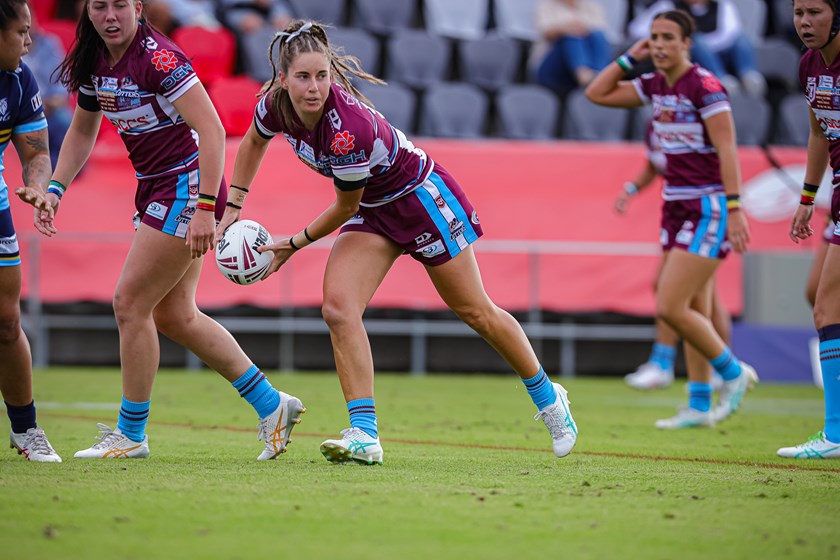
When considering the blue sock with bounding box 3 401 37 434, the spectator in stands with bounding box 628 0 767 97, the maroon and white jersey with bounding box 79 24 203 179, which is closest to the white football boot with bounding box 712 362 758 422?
the maroon and white jersey with bounding box 79 24 203 179

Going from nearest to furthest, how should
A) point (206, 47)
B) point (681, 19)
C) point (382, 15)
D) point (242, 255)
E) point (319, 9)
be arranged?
1. point (242, 255)
2. point (681, 19)
3. point (206, 47)
4. point (319, 9)
5. point (382, 15)

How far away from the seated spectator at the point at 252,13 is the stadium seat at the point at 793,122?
6.42 meters

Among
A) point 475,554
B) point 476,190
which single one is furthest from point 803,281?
point 475,554

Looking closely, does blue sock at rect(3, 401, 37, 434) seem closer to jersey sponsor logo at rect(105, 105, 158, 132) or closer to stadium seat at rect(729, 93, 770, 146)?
jersey sponsor logo at rect(105, 105, 158, 132)

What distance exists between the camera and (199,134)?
5199mm

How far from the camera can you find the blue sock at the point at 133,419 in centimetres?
550

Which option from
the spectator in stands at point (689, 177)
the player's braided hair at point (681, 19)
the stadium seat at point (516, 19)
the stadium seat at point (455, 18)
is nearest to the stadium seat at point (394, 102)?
the stadium seat at point (455, 18)

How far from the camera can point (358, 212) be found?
5543mm

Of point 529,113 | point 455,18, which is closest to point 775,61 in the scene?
point 529,113

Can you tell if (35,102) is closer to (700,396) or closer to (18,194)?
(18,194)

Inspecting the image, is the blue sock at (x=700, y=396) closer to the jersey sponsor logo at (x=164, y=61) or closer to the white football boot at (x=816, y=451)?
the white football boot at (x=816, y=451)

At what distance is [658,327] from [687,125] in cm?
269

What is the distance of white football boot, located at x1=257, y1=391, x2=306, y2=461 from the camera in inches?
218

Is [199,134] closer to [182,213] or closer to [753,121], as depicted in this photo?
[182,213]
